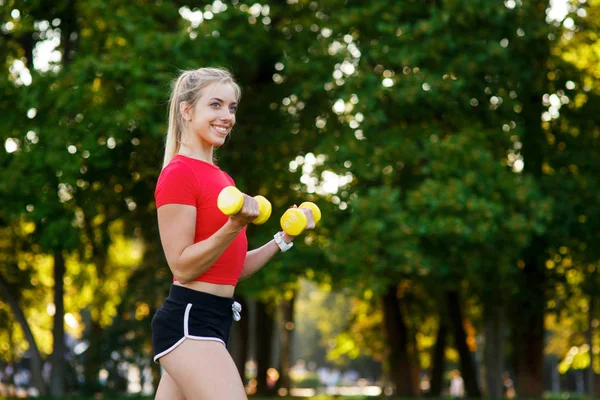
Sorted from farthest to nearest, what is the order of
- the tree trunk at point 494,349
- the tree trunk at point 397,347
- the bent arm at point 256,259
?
the tree trunk at point 397,347 < the tree trunk at point 494,349 < the bent arm at point 256,259

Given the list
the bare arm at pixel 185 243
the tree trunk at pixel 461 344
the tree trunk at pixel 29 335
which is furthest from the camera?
the tree trunk at pixel 461 344

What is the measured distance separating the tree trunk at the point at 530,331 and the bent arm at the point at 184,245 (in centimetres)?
1525

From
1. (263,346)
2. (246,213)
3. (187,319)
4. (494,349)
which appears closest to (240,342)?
(263,346)

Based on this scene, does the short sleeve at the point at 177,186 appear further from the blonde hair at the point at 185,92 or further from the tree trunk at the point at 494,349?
the tree trunk at the point at 494,349

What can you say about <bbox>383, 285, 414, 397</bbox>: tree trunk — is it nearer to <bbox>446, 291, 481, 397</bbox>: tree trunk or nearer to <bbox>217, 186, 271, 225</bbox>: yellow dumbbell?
<bbox>446, 291, 481, 397</bbox>: tree trunk

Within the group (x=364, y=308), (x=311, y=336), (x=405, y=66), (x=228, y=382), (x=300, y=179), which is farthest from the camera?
(x=311, y=336)

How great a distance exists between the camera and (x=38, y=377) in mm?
17484

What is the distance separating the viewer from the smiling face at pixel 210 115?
3.61 meters

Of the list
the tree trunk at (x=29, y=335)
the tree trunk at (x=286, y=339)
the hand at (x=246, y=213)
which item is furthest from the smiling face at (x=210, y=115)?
the tree trunk at (x=286, y=339)

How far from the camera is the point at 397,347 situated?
20.9 metres

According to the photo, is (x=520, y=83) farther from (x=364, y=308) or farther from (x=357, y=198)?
(x=364, y=308)

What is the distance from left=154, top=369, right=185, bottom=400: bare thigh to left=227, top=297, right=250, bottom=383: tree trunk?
13.8 metres

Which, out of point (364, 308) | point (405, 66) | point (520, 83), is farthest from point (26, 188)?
point (364, 308)

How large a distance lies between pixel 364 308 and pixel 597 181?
9451 millimetres
